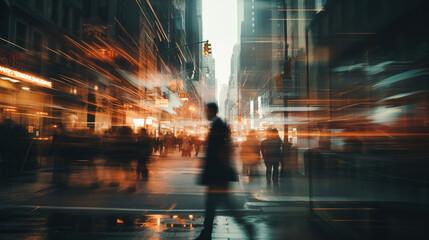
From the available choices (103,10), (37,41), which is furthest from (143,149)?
(103,10)

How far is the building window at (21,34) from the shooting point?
21.4 metres

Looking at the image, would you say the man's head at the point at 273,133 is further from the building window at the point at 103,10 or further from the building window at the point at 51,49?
the building window at the point at 103,10

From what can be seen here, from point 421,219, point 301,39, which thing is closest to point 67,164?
point 421,219

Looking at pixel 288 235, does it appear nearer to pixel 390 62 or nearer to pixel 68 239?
pixel 68 239

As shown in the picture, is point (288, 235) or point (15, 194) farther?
point (15, 194)

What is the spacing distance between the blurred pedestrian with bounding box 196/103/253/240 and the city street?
1.83 feet

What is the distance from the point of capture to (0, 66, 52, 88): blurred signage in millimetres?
16156

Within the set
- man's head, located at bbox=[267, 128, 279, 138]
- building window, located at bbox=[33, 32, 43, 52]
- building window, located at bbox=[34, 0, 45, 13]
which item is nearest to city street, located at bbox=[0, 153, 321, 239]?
man's head, located at bbox=[267, 128, 279, 138]

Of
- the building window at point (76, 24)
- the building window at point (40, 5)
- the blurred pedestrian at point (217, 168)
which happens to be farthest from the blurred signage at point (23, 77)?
the blurred pedestrian at point (217, 168)

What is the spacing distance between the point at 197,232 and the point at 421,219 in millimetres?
3617

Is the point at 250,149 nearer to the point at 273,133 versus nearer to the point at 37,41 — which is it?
the point at 273,133

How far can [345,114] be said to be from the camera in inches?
607

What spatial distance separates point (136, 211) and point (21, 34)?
2054cm

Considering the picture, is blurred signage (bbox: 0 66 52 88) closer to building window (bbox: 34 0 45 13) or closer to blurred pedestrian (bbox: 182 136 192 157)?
building window (bbox: 34 0 45 13)
